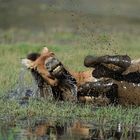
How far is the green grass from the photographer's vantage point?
9.76 metres

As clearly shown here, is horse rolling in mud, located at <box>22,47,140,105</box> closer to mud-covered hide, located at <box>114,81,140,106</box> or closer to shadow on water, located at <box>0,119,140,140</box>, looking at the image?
mud-covered hide, located at <box>114,81,140,106</box>

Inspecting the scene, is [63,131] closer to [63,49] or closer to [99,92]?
[99,92]

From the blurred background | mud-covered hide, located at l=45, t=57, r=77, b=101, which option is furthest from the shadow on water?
the blurred background

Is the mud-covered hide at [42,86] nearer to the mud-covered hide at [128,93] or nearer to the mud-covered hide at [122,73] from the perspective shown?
the mud-covered hide at [122,73]

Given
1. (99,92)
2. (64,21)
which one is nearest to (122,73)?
(99,92)

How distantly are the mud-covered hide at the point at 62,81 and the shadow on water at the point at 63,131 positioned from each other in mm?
905

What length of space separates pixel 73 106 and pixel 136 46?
1066 centimetres

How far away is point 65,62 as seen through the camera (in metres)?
16.5

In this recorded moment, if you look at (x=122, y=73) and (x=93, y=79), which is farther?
(x=93, y=79)

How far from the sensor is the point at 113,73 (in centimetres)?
1033

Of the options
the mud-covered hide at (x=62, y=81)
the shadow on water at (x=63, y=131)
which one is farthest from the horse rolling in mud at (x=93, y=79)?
the shadow on water at (x=63, y=131)

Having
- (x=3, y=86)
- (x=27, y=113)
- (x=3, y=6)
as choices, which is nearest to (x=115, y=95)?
(x=27, y=113)

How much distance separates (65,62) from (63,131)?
25.4ft

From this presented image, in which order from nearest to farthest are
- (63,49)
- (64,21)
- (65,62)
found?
(65,62), (63,49), (64,21)
